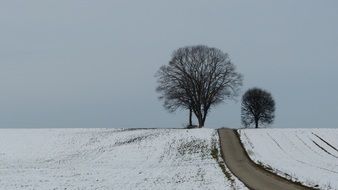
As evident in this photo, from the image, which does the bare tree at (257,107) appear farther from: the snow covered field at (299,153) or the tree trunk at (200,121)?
the snow covered field at (299,153)

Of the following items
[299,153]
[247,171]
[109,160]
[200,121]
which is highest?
[200,121]

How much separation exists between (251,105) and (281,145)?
51.3 m

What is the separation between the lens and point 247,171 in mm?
31578

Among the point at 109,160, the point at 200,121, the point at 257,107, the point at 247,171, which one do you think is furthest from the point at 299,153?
the point at 257,107

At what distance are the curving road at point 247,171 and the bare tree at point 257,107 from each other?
47146 mm

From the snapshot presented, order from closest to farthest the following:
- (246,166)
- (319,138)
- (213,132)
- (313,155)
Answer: (246,166) < (313,155) < (319,138) < (213,132)

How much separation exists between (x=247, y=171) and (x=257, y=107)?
233 ft

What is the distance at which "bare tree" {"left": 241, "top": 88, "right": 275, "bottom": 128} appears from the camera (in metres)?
101

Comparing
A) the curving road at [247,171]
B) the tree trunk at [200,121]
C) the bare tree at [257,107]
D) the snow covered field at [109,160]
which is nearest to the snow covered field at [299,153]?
the curving road at [247,171]

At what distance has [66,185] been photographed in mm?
26594

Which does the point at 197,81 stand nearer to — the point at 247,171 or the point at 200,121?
the point at 200,121

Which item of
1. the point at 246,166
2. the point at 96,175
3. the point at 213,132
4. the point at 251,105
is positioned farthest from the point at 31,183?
the point at 251,105

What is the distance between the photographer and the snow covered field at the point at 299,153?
27911 millimetres

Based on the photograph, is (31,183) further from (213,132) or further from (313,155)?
(213,132)
